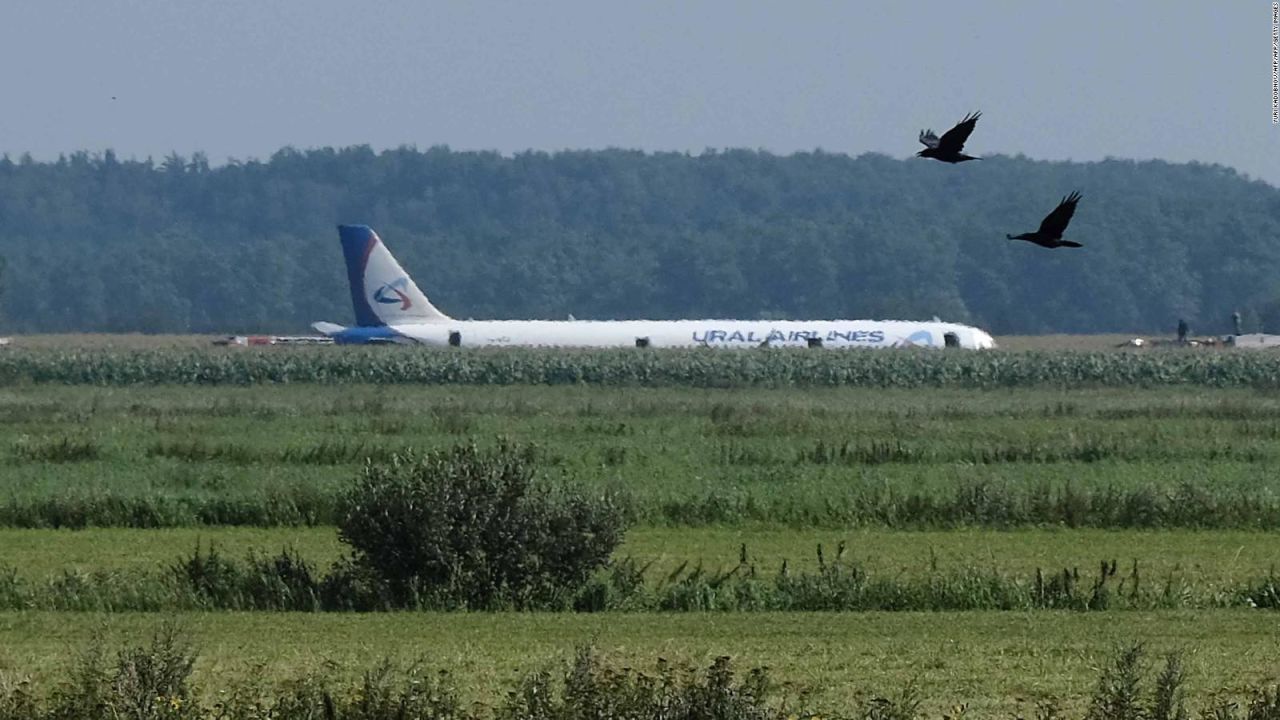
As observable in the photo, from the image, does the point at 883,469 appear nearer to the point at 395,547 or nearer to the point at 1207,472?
the point at 1207,472

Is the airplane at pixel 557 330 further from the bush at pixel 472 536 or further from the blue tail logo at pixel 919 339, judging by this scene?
the bush at pixel 472 536

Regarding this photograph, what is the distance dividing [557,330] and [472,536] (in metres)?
71.1

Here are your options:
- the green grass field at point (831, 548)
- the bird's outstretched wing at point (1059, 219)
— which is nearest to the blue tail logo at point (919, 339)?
the green grass field at point (831, 548)

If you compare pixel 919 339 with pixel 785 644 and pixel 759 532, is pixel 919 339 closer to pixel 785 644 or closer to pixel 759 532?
pixel 759 532

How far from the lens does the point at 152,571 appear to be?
81.7 ft

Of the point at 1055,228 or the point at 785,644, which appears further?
the point at 785,644

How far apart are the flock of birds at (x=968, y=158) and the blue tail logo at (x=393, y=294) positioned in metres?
84.3

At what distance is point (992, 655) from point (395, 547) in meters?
6.67

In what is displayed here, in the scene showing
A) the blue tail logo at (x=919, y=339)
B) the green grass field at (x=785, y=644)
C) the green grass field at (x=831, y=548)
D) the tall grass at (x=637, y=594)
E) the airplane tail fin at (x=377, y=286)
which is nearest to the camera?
the green grass field at (x=785, y=644)

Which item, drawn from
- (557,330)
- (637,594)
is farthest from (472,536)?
(557,330)

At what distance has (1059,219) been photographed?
12273mm

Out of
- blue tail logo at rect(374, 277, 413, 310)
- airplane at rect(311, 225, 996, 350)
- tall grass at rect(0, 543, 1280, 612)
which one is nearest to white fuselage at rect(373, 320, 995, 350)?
airplane at rect(311, 225, 996, 350)

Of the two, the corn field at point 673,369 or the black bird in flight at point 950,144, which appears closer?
the black bird in flight at point 950,144

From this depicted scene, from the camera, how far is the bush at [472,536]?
22.7m
